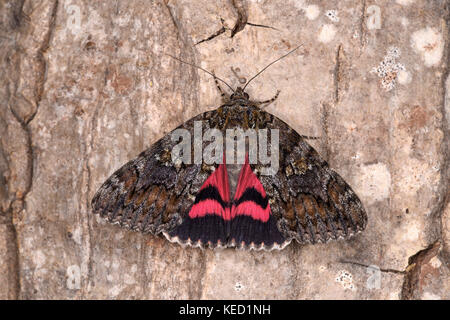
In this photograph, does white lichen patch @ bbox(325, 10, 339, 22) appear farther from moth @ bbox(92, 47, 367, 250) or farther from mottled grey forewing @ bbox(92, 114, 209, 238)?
mottled grey forewing @ bbox(92, 114, 209, 238)

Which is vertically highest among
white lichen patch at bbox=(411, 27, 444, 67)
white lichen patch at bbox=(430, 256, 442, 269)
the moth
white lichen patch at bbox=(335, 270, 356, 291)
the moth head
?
white lichen patch at bbox=(411, 27, 444, 67)

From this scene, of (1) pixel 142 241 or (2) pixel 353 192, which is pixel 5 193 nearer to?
(1) pixel 142 241

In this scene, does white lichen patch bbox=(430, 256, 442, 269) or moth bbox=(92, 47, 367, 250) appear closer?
moth bbox=(92, 47, 367, 250)

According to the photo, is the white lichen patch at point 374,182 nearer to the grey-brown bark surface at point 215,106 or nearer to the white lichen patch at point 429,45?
the grey-brown bark surface at point 215,106

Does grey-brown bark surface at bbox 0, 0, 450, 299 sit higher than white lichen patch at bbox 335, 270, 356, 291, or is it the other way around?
grey-brown bark surface at bbox 0, 0, 450, 299

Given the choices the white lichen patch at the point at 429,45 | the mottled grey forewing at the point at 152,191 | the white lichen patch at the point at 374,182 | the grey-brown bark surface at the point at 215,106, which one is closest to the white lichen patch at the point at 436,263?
the grey-brown bark surface at the point at 215,106

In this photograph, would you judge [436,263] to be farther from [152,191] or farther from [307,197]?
[152,191]

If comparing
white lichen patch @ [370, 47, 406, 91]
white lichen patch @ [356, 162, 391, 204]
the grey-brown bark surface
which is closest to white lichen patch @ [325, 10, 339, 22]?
the grey-brown bark surface
